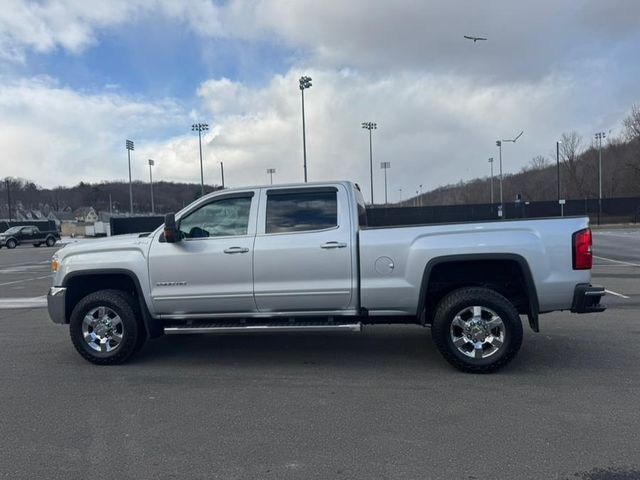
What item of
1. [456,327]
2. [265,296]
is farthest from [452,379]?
[265,296]

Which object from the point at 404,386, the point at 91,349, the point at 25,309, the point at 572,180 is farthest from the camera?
the point at 572,180

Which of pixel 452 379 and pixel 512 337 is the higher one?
pixel 512 337

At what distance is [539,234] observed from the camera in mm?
5172

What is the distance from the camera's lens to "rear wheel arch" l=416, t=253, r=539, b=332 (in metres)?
5.21

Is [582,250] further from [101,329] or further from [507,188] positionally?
[507,188]

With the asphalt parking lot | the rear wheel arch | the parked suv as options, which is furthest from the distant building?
the rear wheel arch

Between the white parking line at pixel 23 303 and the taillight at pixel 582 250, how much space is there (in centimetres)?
988

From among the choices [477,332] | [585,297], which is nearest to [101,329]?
[477,332]

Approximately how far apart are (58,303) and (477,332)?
4699mm

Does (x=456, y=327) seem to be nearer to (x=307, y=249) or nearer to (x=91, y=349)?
(x=307, y=249)

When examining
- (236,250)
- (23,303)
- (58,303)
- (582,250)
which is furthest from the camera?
(23,303)

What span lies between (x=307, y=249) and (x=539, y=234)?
2.38 meters

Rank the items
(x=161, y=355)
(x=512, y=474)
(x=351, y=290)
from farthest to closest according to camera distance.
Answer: (x=161, y=355)
(x=351, y=290)
(x=512, y=474)

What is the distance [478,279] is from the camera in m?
5.65
